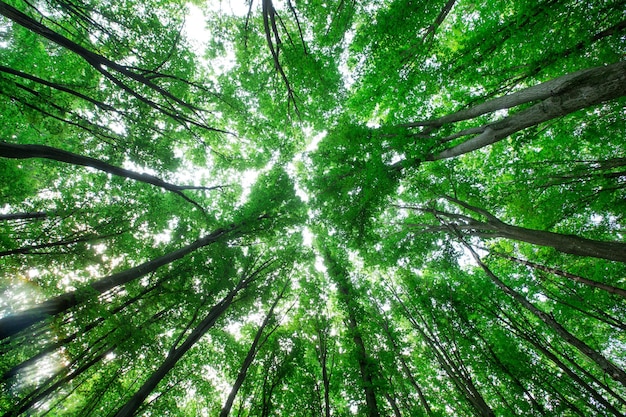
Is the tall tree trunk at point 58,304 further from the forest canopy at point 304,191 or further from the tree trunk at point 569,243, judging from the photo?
the tree trunk at point 569,243

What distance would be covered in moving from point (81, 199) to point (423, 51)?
10.5 metres

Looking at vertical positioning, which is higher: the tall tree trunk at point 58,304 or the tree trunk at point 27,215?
the tree trunk at point 27,215

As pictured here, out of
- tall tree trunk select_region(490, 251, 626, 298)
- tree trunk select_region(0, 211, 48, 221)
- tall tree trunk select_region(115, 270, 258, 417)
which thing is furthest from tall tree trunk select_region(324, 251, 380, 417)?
tree trunk select_region(0, 211, 48, 221)

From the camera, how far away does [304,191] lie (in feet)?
25.7

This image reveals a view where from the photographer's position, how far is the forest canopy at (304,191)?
4.62 metres

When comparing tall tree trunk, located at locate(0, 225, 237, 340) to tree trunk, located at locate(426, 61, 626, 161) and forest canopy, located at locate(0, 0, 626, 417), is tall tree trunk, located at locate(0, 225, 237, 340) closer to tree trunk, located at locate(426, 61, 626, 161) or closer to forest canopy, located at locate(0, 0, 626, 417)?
forest canopy, located at locate(0, 0, 626, 417)

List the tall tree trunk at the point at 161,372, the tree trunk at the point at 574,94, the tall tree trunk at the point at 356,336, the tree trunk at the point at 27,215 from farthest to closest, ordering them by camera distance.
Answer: the tall tree trunk at the point at 356,336 → the tree trunk at the point at 27,215 → the tall tree trunk at the point at 161,372 → the tree trunk at the point at 574,94

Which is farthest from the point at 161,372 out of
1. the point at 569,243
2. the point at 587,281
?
the point at 587,281

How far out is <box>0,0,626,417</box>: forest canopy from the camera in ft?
15.2

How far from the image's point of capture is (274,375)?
7680 mm

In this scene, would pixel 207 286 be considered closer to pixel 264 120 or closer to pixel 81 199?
pixel 81 199

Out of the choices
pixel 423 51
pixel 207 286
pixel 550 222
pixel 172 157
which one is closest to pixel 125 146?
pixel 172 157

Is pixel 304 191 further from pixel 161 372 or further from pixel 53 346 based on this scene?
pixel 53 346

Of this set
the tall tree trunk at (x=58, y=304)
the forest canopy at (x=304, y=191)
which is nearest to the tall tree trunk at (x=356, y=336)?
the forest canopy at (x=304, y=191)
